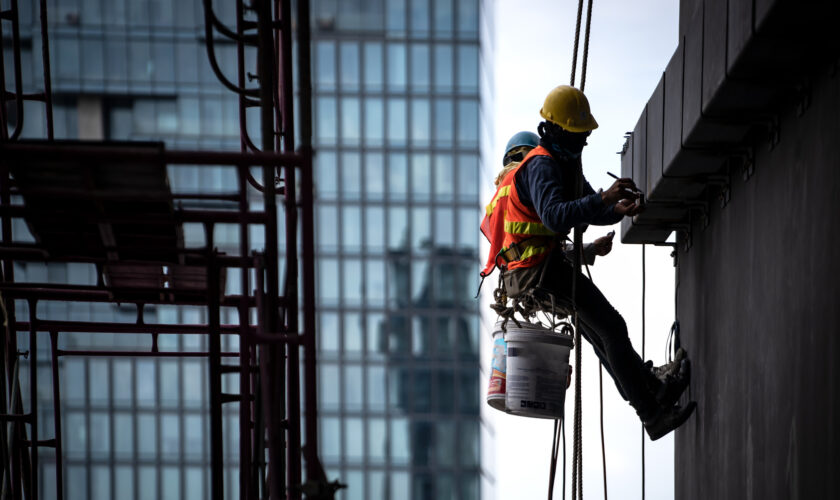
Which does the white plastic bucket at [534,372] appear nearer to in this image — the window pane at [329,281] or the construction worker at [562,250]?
the construction worker at [562,250]

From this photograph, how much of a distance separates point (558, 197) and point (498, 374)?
4.94 feet

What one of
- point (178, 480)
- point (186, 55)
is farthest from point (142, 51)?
point (178, 480)

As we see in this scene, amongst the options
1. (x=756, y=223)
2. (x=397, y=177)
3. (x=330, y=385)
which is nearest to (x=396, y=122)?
(x=397, y=177)

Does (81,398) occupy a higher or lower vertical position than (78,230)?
lower

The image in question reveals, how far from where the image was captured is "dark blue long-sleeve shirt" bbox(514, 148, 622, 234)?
741 cm

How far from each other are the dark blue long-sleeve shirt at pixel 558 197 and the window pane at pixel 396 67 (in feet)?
175

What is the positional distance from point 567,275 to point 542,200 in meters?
0.86

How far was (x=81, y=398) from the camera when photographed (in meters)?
58.3

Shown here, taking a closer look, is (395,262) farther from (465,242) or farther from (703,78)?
(703,78)

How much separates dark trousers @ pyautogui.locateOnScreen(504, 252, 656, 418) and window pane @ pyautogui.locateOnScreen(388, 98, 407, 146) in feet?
172

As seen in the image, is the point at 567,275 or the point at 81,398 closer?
the point at 567,275

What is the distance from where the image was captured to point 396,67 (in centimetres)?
6116

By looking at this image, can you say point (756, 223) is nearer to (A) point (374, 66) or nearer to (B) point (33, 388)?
(B) point (33, 388)

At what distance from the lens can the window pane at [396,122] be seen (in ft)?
199
